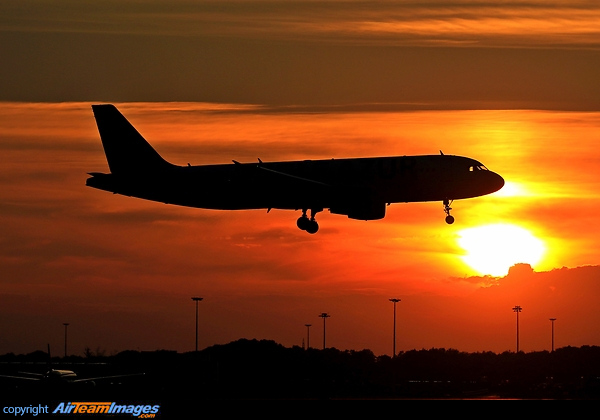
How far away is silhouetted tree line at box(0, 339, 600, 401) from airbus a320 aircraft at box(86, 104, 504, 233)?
56.6ft

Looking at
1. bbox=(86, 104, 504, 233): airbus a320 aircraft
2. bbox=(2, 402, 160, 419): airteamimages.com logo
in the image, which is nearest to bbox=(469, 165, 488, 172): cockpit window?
bbox=(86, 104, 504, 233): airbus a320 aircraft

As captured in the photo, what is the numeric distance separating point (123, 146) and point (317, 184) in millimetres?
25511

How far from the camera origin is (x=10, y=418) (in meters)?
68.6

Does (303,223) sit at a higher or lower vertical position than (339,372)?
higher

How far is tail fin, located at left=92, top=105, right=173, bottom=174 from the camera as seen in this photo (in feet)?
388

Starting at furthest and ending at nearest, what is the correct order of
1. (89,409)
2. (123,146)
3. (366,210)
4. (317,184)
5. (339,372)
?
(339,372) < (123,146) < (317,184) < (366,210) < (89,409)

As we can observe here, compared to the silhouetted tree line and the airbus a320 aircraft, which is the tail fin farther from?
the silhouetted tree line

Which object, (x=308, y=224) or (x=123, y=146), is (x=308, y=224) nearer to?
(x=308, y=224)

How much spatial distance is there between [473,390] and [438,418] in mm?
54371

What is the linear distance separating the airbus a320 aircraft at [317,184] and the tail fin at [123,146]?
16.0ft

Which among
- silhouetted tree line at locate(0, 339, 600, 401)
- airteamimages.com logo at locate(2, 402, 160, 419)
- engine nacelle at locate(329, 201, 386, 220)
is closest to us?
airteamimages.com logo at locate(2, 402, 160, 419)

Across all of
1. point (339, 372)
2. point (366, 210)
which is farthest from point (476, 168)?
point (339, 372)

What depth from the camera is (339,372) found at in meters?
155

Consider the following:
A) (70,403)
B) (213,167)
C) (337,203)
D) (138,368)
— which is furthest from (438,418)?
(138,368)
